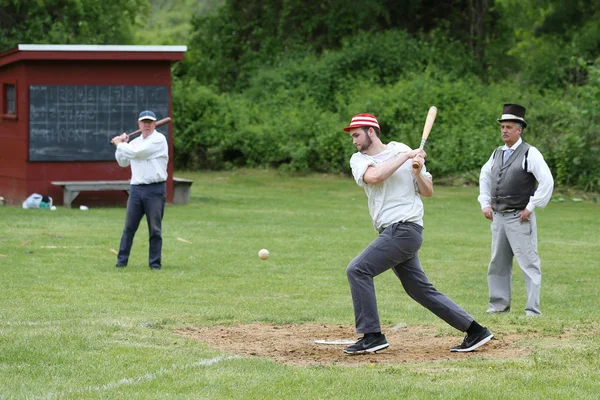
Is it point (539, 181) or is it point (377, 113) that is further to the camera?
point (377, 113)

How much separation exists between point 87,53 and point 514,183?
14.3 metres

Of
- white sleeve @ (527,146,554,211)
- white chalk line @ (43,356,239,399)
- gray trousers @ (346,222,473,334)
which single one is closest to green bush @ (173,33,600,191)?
white sleeve @ (527,146,554,211)

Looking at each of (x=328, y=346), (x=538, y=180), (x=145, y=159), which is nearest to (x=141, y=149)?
(x=145, y=159)

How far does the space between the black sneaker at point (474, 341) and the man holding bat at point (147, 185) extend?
639 centimetres

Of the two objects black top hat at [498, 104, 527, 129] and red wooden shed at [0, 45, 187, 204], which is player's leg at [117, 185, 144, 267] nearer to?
black top hat at [498, 104, 527, 129]

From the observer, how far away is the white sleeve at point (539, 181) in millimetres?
10695

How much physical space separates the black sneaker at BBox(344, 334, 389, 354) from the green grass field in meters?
0.48

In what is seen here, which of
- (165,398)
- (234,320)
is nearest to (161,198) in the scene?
(234,320)

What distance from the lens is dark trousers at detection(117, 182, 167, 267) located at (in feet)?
46.3

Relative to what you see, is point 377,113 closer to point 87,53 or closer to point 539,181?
point 87,53

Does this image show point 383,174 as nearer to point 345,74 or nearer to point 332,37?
point 345,74

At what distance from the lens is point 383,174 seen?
8180 mm

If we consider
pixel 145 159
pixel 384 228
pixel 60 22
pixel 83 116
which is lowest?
pixel 384 228

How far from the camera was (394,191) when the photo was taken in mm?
8445
